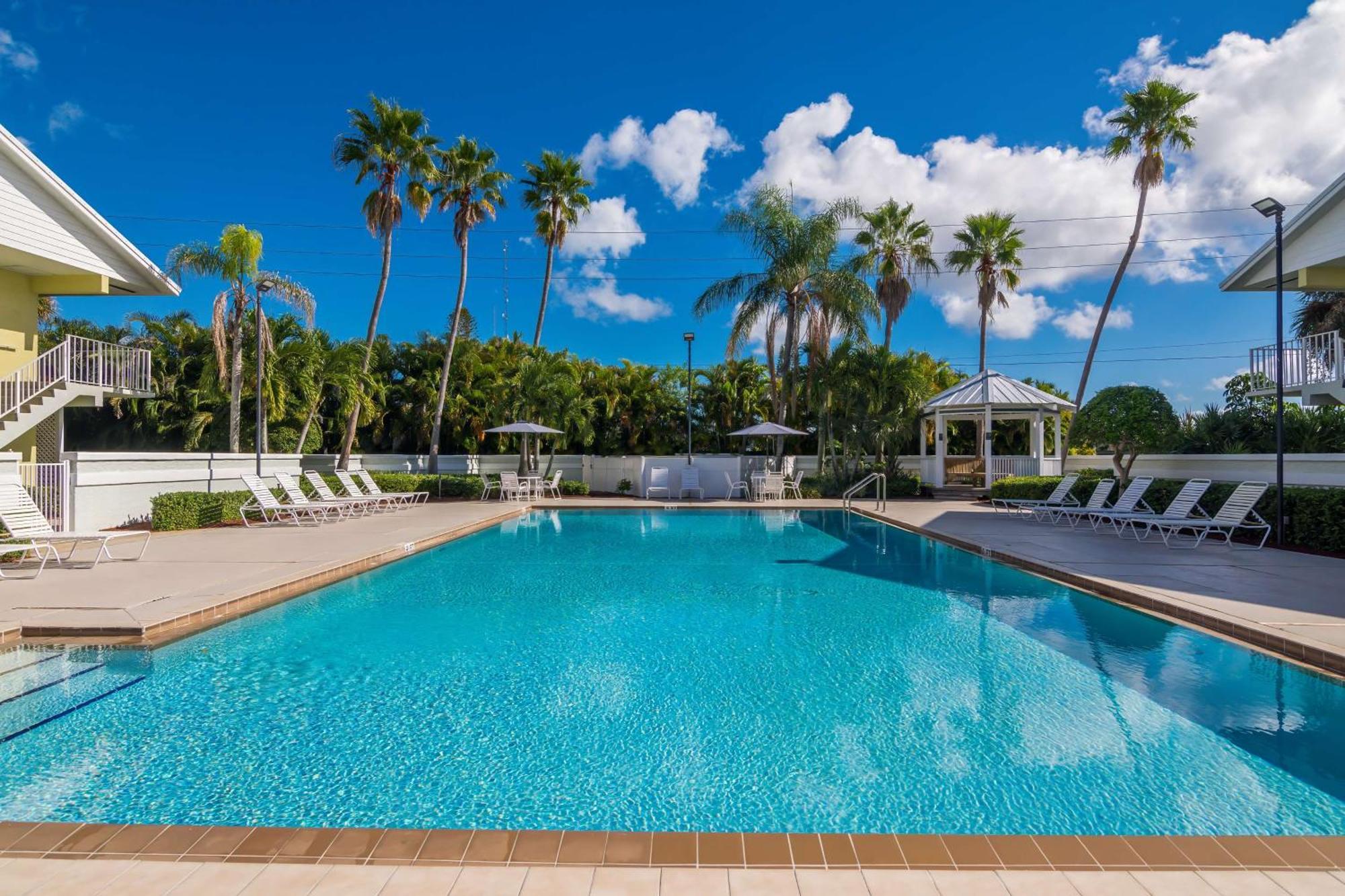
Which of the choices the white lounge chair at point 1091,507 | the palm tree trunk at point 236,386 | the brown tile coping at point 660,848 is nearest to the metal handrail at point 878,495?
the white lounge chair at point 1091,507

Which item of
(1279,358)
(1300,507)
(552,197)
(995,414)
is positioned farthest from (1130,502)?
(552,197)

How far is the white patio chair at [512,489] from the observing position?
821 inches

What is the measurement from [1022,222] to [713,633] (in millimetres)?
26579

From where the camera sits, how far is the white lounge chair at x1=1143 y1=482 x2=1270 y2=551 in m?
10.8

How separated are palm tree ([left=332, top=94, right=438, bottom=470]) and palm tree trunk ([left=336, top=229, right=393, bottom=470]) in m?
0.02

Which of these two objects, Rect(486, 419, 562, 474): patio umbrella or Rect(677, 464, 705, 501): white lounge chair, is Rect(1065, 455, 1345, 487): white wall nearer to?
Rect(677, 464, 705, 501): white lounge chair

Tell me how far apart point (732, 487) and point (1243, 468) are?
1225 centimetres

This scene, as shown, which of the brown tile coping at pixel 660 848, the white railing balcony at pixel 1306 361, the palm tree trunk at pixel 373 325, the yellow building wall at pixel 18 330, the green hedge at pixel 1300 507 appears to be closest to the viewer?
the brown tile coping at pixel 660 848

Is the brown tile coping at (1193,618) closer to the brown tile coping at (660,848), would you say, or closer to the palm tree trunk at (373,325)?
the brown tile coping at (660,848)

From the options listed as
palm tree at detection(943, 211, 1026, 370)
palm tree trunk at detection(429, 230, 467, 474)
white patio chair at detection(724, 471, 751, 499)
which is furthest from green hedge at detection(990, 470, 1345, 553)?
palm tree trunk at detection(429, 230, 467, 474)

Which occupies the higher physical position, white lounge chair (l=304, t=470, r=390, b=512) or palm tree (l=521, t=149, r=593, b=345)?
palm tree (l=521, t=149, r=593, b=345)

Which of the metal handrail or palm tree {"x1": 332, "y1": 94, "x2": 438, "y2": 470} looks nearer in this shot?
the metal handrail

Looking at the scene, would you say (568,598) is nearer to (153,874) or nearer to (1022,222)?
(153,874)

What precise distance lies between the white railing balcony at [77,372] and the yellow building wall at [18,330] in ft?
1.74
